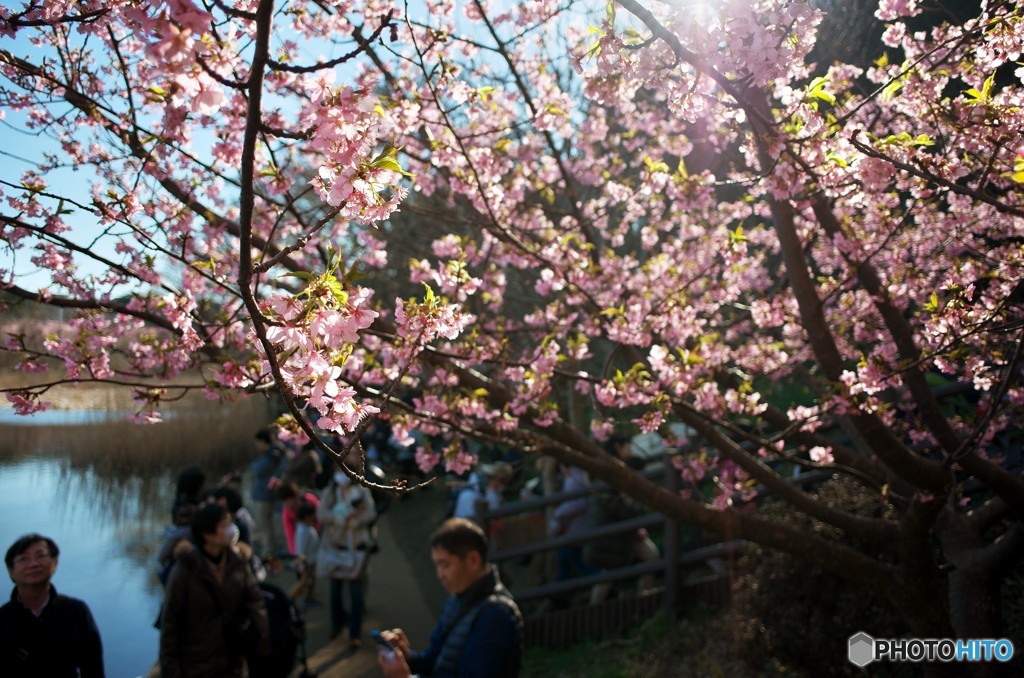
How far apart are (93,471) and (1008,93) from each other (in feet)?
18.8

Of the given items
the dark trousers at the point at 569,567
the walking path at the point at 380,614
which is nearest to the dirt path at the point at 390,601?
the walking path at the point at 380,614

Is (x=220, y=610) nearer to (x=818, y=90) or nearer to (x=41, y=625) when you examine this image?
(x=41, y=625)

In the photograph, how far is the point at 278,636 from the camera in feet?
14.1

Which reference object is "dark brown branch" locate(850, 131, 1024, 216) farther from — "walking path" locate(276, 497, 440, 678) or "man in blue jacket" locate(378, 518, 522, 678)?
"walking path" locate(276, 497, 440, 678)

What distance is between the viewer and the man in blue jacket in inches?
108

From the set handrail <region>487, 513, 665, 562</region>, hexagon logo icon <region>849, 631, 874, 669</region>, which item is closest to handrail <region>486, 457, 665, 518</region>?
handrail <region>487, 513, 665, 562</region>

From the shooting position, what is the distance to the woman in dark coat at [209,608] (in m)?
3.51

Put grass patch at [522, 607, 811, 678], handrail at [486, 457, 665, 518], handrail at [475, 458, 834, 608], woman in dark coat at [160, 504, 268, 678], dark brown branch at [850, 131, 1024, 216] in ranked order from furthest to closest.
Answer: handrail at [486, 457, 665, 518]
handrail at [475, 458, 834, 608]
grass patch at [522, 607, 811, 678]
woman in dark coat at [160, 504, 268, 678]
dark brown branch at [850, 131, 1024, 216]

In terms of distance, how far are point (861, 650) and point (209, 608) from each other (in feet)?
12.1

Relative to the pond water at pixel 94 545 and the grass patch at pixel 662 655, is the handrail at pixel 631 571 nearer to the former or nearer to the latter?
the grass patch at pixel 662 655

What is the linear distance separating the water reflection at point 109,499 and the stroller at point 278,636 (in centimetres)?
115

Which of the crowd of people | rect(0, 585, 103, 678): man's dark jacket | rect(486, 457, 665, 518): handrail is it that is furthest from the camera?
rect(486, 457, 665, 518): handrail

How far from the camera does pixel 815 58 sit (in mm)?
6980

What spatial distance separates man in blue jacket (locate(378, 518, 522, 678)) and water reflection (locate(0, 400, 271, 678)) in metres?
2.30
